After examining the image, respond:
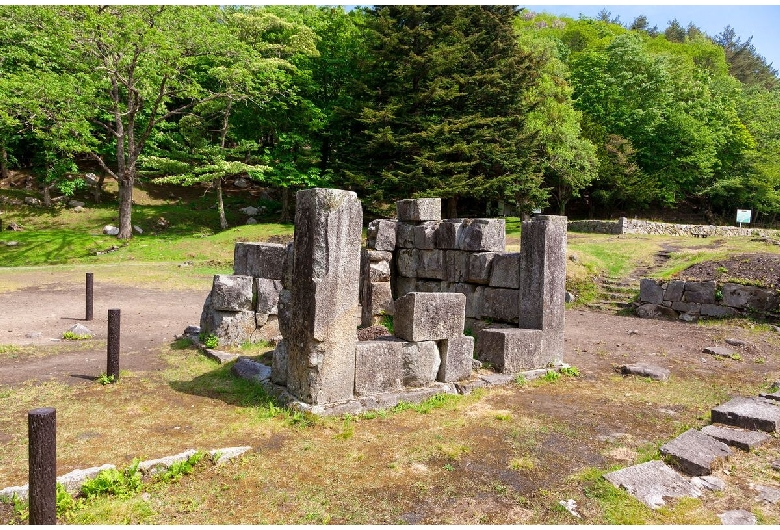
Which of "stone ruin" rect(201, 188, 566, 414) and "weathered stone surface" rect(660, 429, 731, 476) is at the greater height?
"stone ruin" rect(201, 188, 566, 414)

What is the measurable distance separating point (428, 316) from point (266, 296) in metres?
4.37

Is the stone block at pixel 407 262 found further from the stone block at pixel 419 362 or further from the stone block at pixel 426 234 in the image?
the stone block at pixel 419 362

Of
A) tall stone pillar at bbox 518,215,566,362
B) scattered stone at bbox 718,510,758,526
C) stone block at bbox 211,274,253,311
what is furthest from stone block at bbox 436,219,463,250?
scattered stone at bbox 718,510,758,526

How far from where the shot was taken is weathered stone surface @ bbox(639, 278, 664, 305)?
17719 millimetres

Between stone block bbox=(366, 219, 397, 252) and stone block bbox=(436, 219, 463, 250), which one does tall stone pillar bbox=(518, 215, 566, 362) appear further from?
stone block bbox=(366, 219, 397, 252)

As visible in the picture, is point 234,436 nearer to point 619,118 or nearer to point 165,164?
point 165,164

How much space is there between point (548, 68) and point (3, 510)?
39545 millimetres

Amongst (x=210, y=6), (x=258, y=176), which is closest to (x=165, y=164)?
(x=258, y=176)

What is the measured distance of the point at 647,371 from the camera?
1052cm

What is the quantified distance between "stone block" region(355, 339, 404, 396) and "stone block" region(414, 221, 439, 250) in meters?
5.20

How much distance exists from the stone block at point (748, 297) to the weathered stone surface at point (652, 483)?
12408 millimetres

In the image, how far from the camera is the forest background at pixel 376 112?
26312 mm

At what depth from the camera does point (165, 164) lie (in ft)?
98.8

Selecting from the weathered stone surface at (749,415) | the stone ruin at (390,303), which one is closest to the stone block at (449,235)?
the stone ruin at (390,303)
